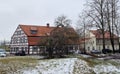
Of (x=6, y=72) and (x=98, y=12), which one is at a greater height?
(x=98, y=12)

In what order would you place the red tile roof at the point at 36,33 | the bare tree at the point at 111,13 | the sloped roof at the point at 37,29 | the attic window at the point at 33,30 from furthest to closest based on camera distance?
the attic window at the point at 33,30, the sloped roof at the point at 37,29, the red tile roof at the point at 36,33, the bare tree at the point at 111,13

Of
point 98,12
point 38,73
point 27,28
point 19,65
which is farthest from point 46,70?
point 27,28

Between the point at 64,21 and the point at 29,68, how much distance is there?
2633 cm

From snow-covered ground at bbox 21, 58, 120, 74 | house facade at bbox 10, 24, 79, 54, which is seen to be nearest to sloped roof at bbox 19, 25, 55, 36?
house facade at bbox 10, 24, 79, 54

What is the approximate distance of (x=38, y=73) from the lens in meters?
23.1

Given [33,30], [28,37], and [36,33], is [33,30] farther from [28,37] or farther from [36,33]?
[28,37]

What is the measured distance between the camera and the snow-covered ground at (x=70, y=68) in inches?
936

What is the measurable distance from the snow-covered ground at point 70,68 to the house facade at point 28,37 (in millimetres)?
37338

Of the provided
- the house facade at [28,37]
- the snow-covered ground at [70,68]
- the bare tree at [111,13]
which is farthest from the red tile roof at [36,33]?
the snow-covered ground at [70,68]

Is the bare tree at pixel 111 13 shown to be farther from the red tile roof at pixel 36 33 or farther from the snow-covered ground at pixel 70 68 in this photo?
the snow-covered ground at pixel 70 68

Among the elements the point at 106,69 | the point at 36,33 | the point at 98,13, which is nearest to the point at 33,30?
the point at 36,33

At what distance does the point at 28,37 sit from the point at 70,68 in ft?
143

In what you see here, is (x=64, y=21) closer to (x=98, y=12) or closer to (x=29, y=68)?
(x=98, y=12)

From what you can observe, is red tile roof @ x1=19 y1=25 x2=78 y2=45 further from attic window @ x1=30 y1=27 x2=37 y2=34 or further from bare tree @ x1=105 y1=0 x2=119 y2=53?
bare tree @ x1=105 y1=0 x2=119 y2=53
